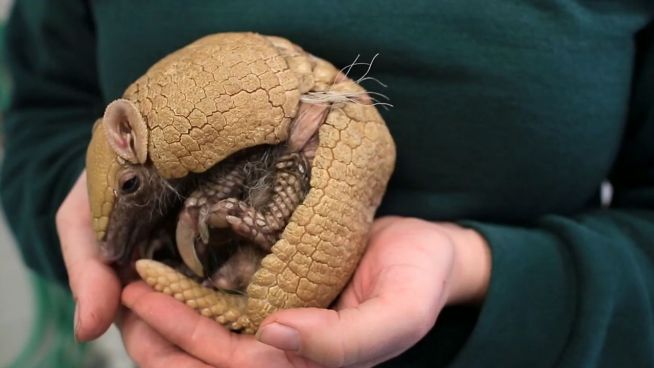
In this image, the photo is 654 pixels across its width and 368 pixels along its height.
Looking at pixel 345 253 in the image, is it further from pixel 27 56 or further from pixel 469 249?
pixel 27 56

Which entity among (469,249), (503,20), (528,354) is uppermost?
(503,20)

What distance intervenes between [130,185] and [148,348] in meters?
0.16

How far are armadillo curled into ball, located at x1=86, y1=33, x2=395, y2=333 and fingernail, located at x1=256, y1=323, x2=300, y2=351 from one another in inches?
3.4

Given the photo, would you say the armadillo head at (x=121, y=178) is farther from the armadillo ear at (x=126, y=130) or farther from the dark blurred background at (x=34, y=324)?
the dark blurred background at (x=34, y=324)

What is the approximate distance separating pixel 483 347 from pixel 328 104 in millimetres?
311

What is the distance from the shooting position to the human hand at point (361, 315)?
45 cm

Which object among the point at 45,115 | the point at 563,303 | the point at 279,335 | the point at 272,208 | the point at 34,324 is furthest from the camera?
the point at 34,324

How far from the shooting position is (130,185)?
55 centimetres

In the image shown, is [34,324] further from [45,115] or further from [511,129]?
[511,129]

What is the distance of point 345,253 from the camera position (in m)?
0.54

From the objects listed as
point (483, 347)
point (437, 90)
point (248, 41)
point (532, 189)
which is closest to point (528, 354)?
point (483, 347)

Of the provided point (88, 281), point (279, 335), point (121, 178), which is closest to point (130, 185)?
point (121, 178)

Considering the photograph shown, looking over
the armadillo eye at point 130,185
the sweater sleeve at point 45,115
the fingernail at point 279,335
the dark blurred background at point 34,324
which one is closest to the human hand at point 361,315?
the fingernail at point 279,335

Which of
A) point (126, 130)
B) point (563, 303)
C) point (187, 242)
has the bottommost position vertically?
point (563, 303)
